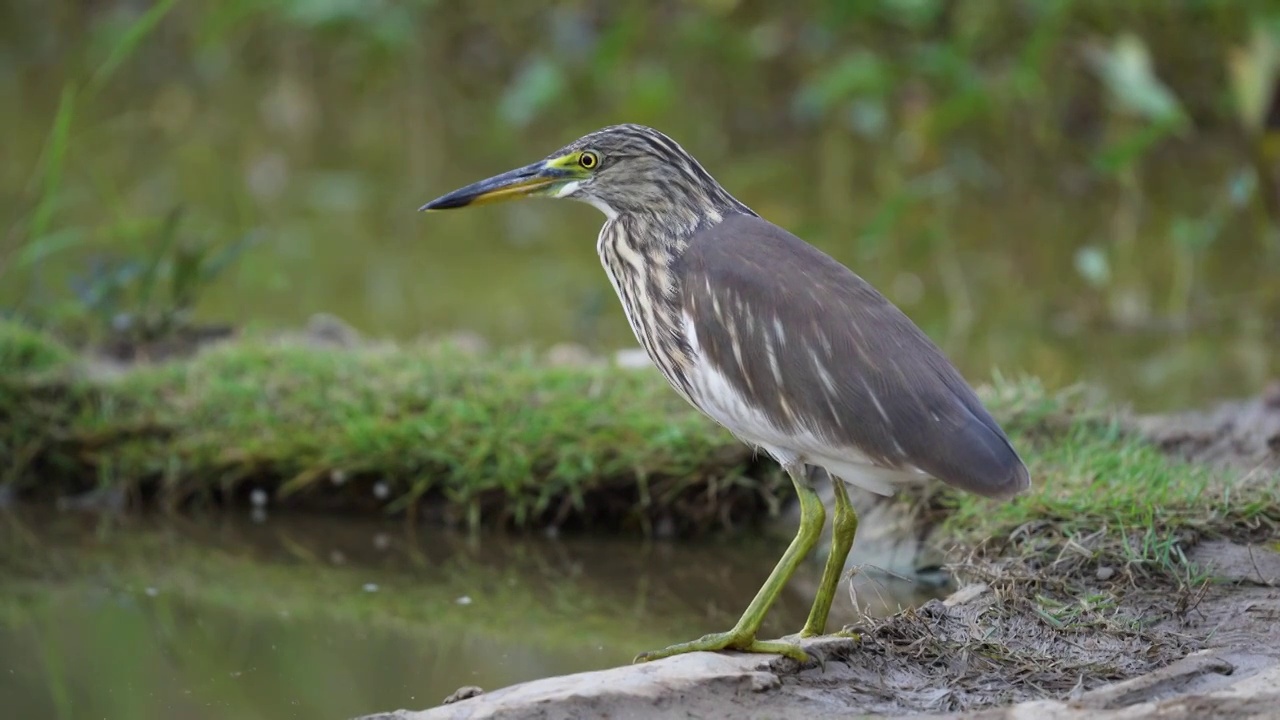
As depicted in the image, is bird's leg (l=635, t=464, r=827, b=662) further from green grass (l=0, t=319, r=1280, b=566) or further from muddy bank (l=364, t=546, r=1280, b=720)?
green grass (l=0, t=319, r=1280, b=566)

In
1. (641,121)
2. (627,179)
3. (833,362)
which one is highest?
(641,121)

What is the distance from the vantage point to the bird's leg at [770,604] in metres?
3.57

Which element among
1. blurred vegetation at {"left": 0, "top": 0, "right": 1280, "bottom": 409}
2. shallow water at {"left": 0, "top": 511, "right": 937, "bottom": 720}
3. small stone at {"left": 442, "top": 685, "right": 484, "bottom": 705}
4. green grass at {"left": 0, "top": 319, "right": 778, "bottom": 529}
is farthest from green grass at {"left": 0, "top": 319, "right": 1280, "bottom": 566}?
small stone at {"left": 442, "top": 685, "right": 484, "bottom": 705}

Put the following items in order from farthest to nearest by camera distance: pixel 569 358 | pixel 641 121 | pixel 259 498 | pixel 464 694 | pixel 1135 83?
pixel 641 121, pixel 1135 83, pixel 569 358, pixel 259 498, pixel 464 694

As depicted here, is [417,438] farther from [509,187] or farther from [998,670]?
[998,670]

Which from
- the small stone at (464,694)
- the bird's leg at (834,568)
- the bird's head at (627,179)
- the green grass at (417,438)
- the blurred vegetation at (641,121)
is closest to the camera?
the small stone at (464,694)

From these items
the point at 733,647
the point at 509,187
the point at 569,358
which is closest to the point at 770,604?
the point at 733,647

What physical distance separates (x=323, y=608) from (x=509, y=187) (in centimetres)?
140

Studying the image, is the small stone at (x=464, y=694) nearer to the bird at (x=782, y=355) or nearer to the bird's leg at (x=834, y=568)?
the bird at (x=782, y=355)

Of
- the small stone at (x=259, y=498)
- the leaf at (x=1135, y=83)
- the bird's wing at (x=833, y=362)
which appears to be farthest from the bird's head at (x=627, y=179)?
the leaf at (x=1135, y=83)

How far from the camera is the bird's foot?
11.5ft

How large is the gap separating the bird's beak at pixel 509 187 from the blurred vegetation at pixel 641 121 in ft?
7.76

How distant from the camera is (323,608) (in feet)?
15.6

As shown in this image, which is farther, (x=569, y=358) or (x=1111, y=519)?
(x=569, y=358)
